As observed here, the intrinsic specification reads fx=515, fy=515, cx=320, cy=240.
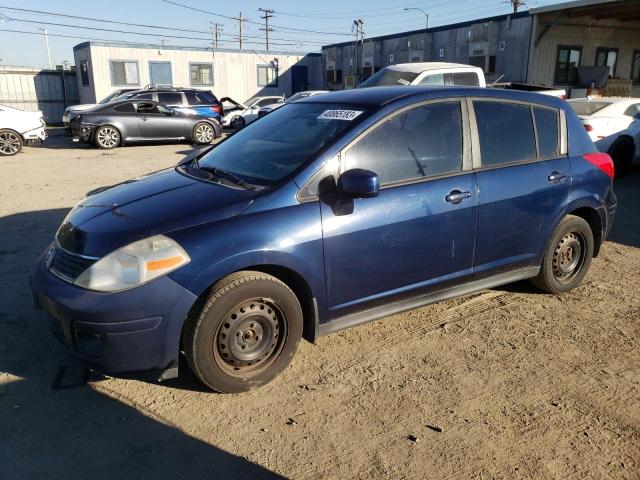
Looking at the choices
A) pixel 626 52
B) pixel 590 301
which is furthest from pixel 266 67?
pixel 590 301

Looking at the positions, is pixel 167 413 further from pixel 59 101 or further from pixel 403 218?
pixel 59 101

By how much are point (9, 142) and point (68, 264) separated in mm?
12674

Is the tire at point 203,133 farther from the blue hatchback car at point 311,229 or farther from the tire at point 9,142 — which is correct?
the blue hatchback car at point 311,229

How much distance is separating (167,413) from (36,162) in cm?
1155

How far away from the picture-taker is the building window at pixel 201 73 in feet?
93.2

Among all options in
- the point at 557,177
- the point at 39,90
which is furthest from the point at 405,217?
the point at 39,90

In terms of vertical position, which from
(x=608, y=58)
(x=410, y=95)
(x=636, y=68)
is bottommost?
(x=410, y=95)

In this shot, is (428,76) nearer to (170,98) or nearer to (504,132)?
(504,132)

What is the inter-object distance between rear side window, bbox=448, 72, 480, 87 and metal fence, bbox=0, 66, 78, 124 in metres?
23.7

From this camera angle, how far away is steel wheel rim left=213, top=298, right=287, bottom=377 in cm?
295

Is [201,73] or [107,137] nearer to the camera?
[107,137]

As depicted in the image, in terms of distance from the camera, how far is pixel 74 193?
853 centimetres

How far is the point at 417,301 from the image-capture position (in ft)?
11.9

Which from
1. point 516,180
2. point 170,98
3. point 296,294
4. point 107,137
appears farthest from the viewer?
point 170,98
